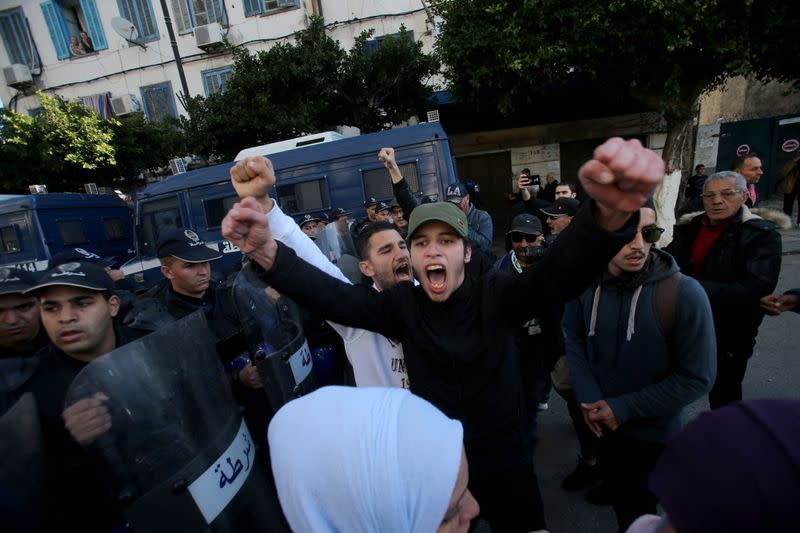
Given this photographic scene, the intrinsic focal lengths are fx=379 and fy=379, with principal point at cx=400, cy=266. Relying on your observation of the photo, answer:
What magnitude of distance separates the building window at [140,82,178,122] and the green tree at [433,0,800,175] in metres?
10.5

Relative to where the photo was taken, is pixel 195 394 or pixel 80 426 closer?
pixel 80 426

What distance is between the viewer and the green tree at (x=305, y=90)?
9.66 m

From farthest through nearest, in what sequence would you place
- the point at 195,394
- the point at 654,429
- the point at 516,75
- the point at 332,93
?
1. the point at 332,93
2. the point at 516,75
3. the point at 654,429
4. the point at 195,394

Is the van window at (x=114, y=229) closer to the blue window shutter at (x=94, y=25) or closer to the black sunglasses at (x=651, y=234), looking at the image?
the blue window shutter at (x=94, y=25)

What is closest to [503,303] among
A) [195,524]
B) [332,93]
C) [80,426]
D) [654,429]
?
[654,429]

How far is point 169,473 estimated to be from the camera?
43.8 inches

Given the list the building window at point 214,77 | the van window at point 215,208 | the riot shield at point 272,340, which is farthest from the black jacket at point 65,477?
the building window at point 214,77

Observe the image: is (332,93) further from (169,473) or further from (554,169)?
(169,473)

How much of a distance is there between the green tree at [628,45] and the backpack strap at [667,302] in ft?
23.3

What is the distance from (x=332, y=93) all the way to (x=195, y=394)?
33.6 ft

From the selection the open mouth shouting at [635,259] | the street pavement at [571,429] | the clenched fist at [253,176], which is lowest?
the street pavement at [571,429]

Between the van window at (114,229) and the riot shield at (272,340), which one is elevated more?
the riot shield at (272,340)

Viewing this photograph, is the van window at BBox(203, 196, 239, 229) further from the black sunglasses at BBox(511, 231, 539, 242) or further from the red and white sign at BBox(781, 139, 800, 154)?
the red and white sign at BBox(781, 139, 800, 154)

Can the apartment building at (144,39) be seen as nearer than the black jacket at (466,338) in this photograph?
No
